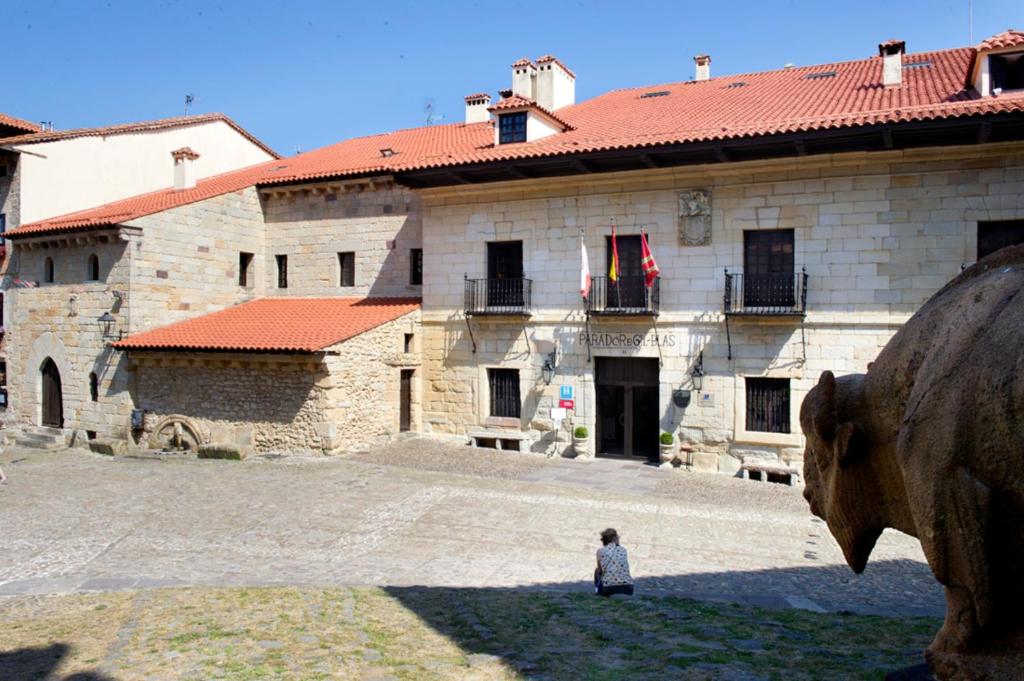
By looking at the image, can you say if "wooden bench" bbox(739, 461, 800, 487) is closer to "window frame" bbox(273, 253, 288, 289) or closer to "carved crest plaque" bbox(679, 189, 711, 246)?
"carved crest plaque" bbox(679, 189, 711, 246)

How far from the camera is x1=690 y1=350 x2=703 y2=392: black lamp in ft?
53.6

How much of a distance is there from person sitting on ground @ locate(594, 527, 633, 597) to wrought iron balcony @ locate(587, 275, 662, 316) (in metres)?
9.56

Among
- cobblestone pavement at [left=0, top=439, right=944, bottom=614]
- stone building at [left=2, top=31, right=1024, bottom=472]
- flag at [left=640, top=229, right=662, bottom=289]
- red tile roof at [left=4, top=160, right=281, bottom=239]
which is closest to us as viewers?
cobblestone pavement at [left=0, top=439, right=944, bottom=614]

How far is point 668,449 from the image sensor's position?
54.4 feet

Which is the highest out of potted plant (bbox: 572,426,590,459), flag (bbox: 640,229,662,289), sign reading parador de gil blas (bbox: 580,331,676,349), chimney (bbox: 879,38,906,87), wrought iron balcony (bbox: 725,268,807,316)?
chimney (bbox: 879,38,906,87)

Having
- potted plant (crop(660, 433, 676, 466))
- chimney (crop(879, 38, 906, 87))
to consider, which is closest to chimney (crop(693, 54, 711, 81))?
chimney (crop(879, 38, 906, 87))

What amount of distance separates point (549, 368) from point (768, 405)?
4.99 metres

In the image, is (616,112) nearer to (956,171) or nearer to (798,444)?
(956,171)

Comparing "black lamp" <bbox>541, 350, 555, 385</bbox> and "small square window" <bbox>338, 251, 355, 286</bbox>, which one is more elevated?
"small square window" <bbox>338, 251, 355, 286</bbox>

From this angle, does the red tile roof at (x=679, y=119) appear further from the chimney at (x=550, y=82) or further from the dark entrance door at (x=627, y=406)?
the dark entrance door at (x=627, y=406)

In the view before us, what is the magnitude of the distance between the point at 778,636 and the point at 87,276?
20190mm

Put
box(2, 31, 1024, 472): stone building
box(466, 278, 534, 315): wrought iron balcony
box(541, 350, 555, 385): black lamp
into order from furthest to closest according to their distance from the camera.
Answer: box(466, 278, 534, 315): wrought iron balcony → box(541, 350, 555, 385): black lamp → box(2, 31, 1024, 472): stone building

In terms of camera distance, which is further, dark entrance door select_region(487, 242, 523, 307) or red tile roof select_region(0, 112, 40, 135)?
red tile roof select_region(0, 112, 40, 135)

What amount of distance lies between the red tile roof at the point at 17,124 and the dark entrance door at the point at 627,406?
66.8ft
